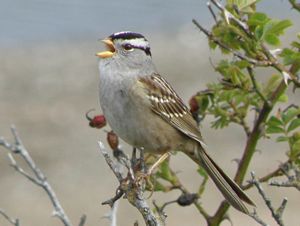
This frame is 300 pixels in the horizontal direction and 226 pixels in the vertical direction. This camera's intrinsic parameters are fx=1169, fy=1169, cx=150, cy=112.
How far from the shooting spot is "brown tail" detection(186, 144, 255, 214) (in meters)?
4.70

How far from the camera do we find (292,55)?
14.0ft

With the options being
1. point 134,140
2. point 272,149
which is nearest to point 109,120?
point 134,140

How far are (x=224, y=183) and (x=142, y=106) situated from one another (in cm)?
52

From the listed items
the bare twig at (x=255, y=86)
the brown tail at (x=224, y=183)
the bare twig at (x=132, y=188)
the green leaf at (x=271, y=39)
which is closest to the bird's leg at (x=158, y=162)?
the brown tail at (x=224, y=183)

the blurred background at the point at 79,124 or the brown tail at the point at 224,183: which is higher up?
the blurred background at the point at 79,124

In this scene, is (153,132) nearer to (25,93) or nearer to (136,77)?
(136,77)

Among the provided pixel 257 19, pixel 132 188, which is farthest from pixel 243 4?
pixel 132 188

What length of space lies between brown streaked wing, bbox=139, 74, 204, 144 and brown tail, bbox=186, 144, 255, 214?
7 cm

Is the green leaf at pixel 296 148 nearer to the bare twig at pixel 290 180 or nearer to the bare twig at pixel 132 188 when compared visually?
the bare twig at pixel 290 180

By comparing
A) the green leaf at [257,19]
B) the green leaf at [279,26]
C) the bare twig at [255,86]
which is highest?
the green leaf at [257,19]

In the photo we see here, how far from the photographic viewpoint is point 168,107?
542cm

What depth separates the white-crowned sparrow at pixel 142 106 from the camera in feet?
16.6

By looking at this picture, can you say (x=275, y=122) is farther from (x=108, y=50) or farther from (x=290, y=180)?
(x=108, y=50)

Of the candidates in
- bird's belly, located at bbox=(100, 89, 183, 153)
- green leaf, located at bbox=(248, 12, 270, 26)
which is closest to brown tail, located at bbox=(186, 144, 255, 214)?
bird's belly, located at bbox=(100, 89, 183, 153)
